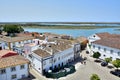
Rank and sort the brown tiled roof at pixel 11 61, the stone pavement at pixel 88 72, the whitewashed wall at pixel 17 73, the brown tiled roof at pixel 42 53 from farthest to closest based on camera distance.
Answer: the brown tiled roof at pixel 42 53 → the stone pavement at pixel 88 72 → the brown tiled roof at pixel 11 61 → the whitewashed wall at pixel 17 73

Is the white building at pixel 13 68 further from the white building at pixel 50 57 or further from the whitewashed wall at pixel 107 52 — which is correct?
the whitewashed wall at pixel 107 52

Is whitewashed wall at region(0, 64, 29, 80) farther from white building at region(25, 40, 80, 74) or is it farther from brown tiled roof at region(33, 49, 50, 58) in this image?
brown tiled roof at region(33, 49, 50, 58)

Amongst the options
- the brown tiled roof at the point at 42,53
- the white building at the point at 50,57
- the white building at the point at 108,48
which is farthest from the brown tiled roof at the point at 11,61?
the white building at the point at 108,48

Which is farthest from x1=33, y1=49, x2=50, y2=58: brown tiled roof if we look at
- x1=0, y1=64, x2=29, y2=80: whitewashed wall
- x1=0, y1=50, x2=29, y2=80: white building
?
x1=0, y1=64, x2=29, y2=80: whitewashed wall

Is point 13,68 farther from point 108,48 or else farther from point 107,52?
point 107,52

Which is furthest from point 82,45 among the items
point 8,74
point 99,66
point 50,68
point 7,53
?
point 8,74

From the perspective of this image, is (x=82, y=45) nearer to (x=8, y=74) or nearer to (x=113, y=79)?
(x=113, y=79)
